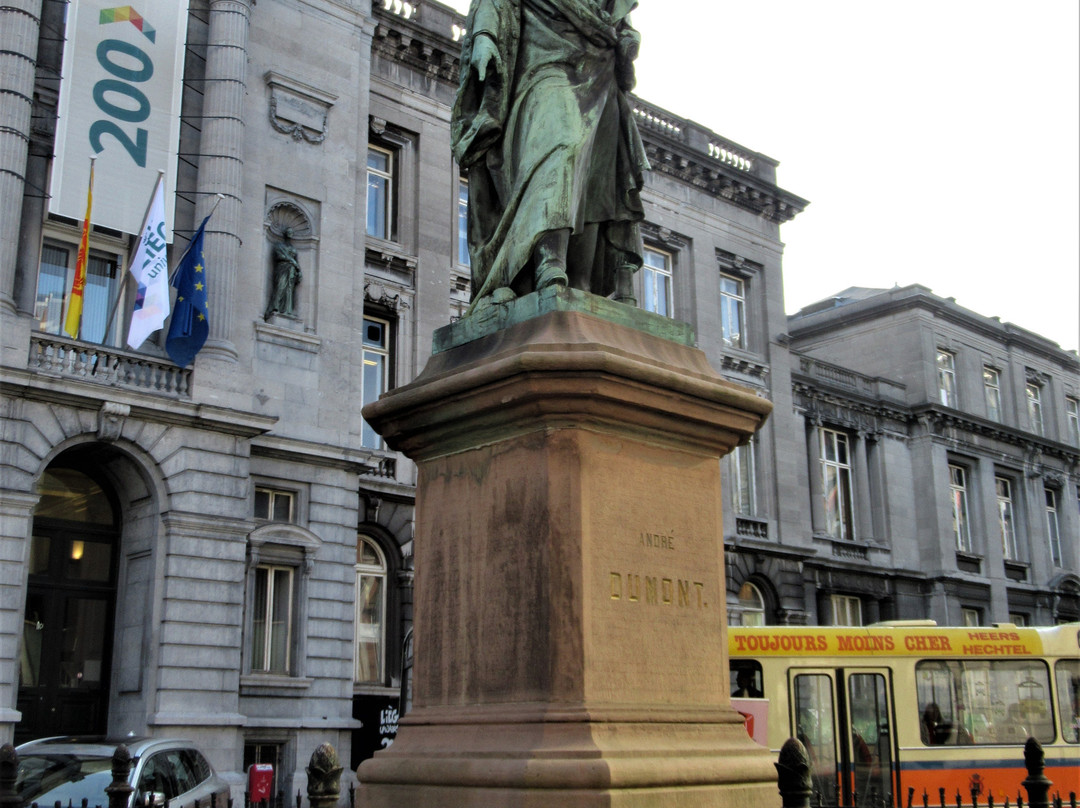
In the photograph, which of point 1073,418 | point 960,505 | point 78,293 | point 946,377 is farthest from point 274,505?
point 1073,418

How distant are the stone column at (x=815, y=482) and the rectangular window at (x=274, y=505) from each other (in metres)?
18.8

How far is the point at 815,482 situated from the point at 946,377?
9.38 m

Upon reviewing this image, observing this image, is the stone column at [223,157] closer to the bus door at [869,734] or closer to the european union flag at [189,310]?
the european union flag at [189,310]

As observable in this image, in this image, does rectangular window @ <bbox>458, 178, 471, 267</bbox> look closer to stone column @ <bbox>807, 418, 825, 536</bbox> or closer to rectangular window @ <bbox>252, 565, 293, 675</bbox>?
rectangular window @ <bbox>252, 565, 293, 675</bbox>

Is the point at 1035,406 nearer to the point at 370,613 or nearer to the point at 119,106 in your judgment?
the point at 370,613

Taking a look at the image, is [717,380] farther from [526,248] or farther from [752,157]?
[752,157]

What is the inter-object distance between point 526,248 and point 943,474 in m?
36.3

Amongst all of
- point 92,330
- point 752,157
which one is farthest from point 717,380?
point 752,157

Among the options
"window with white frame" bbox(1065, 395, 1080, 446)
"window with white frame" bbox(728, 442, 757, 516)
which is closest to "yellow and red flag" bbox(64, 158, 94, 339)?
"window with white frame" bbox(728, 442, 757, 516)

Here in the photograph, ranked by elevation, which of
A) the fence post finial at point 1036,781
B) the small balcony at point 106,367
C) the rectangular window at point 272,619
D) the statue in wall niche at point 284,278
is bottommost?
the fence post finial at point 1036,781

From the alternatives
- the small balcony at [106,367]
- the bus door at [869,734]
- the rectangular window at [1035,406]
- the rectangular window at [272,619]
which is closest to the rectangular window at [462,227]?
the small balcony at [106,367]

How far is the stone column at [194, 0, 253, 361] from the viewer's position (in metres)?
21.2

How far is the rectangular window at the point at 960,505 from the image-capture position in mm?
40594

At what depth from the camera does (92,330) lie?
20.7 meters
